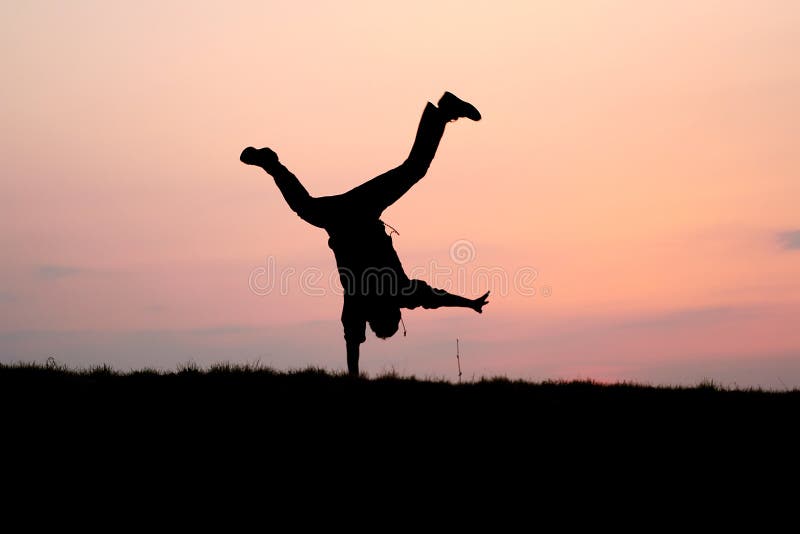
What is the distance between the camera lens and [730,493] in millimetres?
14266

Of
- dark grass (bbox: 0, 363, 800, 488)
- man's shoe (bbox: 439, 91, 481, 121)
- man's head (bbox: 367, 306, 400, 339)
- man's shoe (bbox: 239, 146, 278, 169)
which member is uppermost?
man's shoe (bbox: 439, 91, 481, 121)

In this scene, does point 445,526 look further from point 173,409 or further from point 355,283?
point 355,283

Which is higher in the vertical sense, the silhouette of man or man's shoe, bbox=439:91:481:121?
man's shoe, bbox=439:91:481:121

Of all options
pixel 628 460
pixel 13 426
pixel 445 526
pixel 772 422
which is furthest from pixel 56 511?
pixel 772 422

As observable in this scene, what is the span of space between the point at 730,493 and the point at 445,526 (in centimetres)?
384

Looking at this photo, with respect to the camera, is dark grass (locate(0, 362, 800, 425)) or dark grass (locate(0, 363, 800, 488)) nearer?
dark grass (locate(0, 363, 800, 488))

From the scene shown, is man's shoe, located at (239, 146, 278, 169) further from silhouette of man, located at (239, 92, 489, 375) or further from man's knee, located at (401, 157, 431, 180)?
man's knee, located at (401, 157, 431, 180)

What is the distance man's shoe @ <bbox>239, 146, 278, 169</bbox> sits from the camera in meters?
18.8

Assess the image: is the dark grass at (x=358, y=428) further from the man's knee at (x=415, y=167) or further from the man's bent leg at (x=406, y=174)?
the man's knee at (x=415, y=167)

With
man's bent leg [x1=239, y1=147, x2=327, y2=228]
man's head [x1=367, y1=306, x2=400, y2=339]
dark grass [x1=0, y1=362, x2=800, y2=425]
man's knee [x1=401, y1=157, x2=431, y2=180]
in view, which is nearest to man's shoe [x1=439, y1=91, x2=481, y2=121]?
man's knee [x1=401, y1=157, x2=431, y2=180]

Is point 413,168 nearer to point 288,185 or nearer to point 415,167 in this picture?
point 415,167

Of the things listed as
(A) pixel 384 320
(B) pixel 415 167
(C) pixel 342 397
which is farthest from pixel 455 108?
(C) pixel 342 397

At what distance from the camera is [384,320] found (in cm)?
1884

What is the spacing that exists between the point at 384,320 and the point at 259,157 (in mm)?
3301
